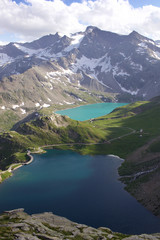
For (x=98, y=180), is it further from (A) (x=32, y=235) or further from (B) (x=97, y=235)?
(A) (x=32, y=235)

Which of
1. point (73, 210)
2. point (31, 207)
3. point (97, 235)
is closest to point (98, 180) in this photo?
point (73, 210)

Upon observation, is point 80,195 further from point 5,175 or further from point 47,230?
point 5,175

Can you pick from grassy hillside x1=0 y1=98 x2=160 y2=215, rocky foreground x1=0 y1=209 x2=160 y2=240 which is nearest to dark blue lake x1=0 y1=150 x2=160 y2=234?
rocky foreground x1=0 y1=209 x2=160 y2=240

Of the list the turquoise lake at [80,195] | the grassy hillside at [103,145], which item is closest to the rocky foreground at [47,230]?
the turquoise lake at [80,195]

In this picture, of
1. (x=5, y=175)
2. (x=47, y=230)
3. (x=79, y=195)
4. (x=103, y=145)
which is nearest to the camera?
(x=47, y=230)

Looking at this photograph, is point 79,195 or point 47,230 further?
point 79,195

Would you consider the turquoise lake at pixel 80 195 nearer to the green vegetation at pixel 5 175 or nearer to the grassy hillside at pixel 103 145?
the green vegetation at pixel 5 175

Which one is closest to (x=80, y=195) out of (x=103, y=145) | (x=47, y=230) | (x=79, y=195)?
(x=79, y=195)
